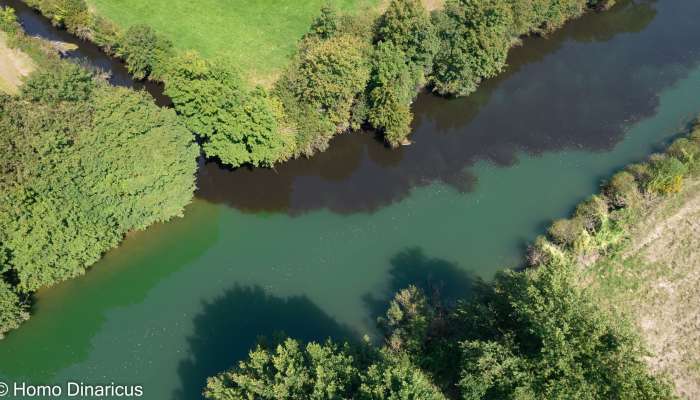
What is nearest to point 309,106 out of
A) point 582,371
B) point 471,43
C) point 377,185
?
point 377,185

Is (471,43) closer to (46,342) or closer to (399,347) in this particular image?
(399,347)

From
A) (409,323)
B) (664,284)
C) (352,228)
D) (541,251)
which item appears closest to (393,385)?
(409,323)

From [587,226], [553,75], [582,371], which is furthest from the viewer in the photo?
[553,75]

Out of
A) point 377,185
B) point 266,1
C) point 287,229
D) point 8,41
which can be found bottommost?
point 287,229

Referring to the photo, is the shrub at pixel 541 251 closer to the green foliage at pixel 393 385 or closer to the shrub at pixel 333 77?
the green foliage at pixel 393 385

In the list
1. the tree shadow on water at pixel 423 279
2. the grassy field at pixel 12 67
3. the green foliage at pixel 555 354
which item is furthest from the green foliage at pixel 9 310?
the green foliage at pixel 555 354

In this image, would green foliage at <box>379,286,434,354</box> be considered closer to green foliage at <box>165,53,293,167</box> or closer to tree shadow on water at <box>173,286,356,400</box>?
tree shadow on water at <box>173,286,356,400</box>
